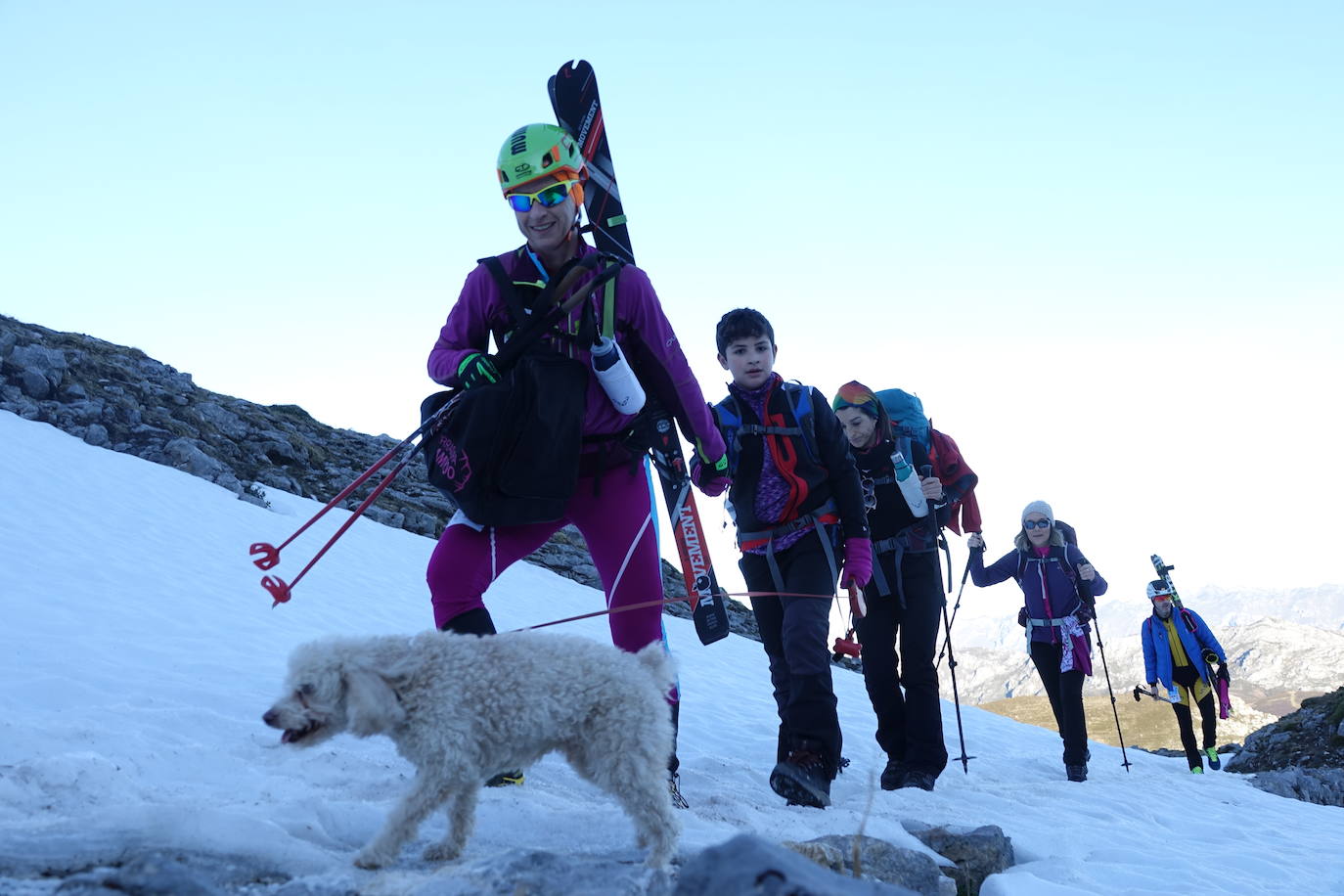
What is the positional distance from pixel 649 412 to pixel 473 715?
1703 mm

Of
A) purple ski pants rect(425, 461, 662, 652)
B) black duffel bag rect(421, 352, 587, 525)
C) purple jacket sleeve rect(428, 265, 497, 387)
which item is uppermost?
purple jacket sleeve rect(428, 265, 497, 387)

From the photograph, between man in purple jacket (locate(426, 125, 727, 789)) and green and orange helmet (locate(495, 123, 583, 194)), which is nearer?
man in purple jacket (locate(426, 125, 727, 789))

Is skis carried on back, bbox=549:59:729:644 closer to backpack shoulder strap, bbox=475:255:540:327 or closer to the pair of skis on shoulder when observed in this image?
backpack shoulder strap, bbox=475:255:540:327

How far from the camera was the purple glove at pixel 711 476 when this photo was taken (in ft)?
15.6

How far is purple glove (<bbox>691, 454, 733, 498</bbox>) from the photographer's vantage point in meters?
4.75

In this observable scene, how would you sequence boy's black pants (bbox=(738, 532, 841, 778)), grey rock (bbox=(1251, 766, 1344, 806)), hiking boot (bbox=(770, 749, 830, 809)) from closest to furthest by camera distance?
hiking boot (bbox=(770, 749, 830, 809))
boy's black pants (bbox=(738, 532, 841, 778))
grey rock (bbox=(1251, 766, 1344, 806))

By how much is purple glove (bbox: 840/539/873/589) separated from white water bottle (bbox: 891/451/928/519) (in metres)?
1.32

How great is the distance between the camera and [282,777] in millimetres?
4246

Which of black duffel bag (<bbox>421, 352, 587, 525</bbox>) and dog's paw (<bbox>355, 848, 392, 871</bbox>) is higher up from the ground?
black duffel bag (<bbox>421, 352, 587, 525</bbox>)

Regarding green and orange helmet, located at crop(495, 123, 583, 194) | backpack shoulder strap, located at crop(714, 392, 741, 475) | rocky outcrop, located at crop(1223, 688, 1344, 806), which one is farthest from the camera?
rocky outcrop, located at crop(1223, 688, 1344, 806)

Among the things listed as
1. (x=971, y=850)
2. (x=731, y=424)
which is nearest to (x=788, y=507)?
(x=731, y=424)

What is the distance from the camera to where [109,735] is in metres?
4.50

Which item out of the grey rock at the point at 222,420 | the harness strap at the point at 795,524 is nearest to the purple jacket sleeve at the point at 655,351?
the harness strap at the point at 795,524

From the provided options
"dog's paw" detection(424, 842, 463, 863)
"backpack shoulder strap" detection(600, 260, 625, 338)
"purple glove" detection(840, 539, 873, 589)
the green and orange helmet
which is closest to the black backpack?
"backpack shoulder strap" detection(600, 260, 625, 338)
